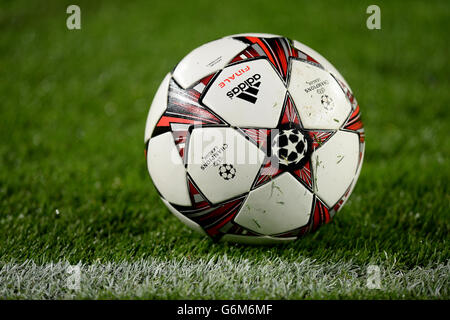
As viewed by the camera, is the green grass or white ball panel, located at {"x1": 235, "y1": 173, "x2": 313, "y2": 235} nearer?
white ball panel, located at {"x1": 235, "y1": 173, "x2": 313, "y2": 235}

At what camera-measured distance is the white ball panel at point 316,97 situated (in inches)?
108

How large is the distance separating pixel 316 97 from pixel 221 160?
74 centimetres

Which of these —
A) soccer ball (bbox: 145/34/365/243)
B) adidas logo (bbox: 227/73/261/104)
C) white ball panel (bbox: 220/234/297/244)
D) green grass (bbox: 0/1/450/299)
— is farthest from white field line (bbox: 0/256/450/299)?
adidas logo (bbox: 227/73/261/104)

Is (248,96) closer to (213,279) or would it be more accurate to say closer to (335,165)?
(335,165)

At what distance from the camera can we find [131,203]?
3953 millimetres

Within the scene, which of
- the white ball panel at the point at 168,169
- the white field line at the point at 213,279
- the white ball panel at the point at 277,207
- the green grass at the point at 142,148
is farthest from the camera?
the green grass at the point at 142,148

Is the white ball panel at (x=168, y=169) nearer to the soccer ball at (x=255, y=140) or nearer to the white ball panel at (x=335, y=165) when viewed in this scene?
the soccer ball at (x=255, y=140)

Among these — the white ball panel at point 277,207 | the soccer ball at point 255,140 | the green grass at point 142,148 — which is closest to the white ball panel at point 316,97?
the soccer ball at point 255,140

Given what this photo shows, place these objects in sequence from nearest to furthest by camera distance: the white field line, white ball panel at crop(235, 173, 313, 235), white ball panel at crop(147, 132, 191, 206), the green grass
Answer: the white field line, white ball panel at crop(235, 173, 313, 235), white ball panel at crop(147, 132, 191, 206), the green grass

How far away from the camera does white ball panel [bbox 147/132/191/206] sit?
2822 millimetres

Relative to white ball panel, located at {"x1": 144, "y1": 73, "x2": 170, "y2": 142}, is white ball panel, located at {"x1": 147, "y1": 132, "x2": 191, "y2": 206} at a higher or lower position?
lower

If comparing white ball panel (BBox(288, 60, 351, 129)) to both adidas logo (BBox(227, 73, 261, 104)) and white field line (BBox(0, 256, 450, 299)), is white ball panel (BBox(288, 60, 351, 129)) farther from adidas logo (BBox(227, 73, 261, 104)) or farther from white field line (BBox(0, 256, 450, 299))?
white field line (BBox(0, 256, 450, 299))

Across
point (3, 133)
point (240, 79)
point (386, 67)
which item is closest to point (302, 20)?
point (386, 67)
